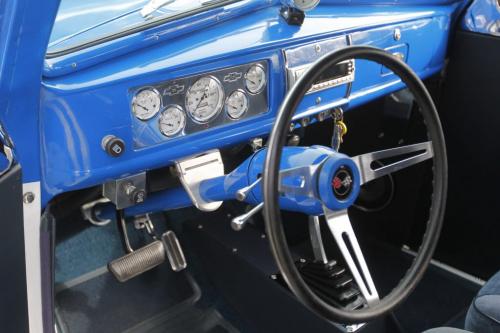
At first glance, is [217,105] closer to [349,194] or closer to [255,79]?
[255,79]

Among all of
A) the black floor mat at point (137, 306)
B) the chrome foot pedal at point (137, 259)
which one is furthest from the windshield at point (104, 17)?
the black floor mat at point (137, 306)

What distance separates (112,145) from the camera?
1.06 meters

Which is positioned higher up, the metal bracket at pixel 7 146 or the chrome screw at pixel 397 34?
the metal bracket at pixel 7 146

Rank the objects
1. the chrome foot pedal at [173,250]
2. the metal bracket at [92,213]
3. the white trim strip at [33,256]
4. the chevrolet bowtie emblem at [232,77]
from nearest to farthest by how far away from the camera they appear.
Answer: the white trim strip at [33,256], the chevrolet bowtie emblem at [232,77], the chrome foot pedal at [173,250], the metal bracket at [92,213]

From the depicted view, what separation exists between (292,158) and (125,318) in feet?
3.64

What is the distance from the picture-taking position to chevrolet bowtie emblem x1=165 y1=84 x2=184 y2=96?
112 cm

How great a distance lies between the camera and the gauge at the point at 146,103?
42.7 inches

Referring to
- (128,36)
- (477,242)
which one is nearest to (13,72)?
(128,36)

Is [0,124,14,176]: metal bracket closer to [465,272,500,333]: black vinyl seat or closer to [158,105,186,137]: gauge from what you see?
[158,105,186,137]: gauge

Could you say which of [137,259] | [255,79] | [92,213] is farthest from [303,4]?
[92,213]

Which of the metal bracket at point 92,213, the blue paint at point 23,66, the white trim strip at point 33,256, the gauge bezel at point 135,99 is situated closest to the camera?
the blue paint at point 23,66

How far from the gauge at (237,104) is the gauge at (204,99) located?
0.09 ft

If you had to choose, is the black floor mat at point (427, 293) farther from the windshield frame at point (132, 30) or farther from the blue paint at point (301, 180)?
the windshield frame at point (132, 30)

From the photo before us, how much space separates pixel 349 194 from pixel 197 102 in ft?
1.40
